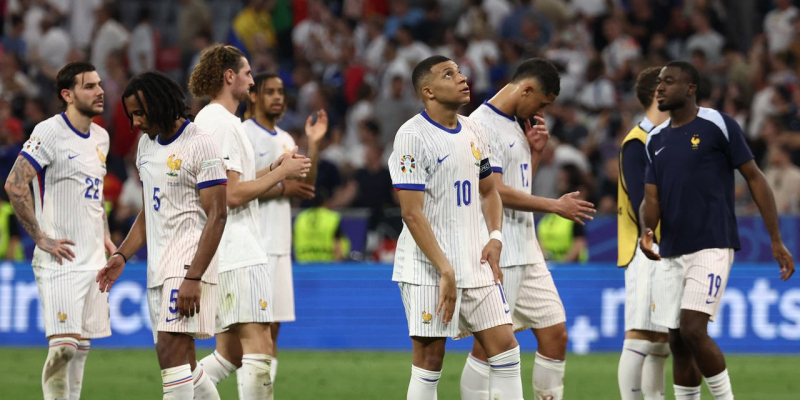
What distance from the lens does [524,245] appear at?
855 centimetres

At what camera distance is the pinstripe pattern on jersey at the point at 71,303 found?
857cm

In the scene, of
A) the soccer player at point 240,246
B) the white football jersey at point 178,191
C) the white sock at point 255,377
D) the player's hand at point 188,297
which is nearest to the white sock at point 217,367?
the soccer player at point 240,246

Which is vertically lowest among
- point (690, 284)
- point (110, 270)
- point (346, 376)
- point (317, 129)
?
point (346, 376)

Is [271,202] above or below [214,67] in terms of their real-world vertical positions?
below

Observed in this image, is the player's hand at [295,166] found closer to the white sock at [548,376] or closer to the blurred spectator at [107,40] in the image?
the white sock at [548,376]

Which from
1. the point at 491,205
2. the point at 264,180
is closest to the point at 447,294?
the point at 491,205

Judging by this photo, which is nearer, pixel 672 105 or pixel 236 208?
pixel 672 105

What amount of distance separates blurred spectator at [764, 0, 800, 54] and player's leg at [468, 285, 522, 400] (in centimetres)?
1234

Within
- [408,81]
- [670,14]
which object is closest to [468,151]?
[408,81]

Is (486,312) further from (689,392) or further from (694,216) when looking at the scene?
(689,392)

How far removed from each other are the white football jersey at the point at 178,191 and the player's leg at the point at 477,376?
2068 mm

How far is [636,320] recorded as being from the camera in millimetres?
8570

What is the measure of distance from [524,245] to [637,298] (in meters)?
0.89

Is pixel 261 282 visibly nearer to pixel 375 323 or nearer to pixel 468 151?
pixel 468 151
